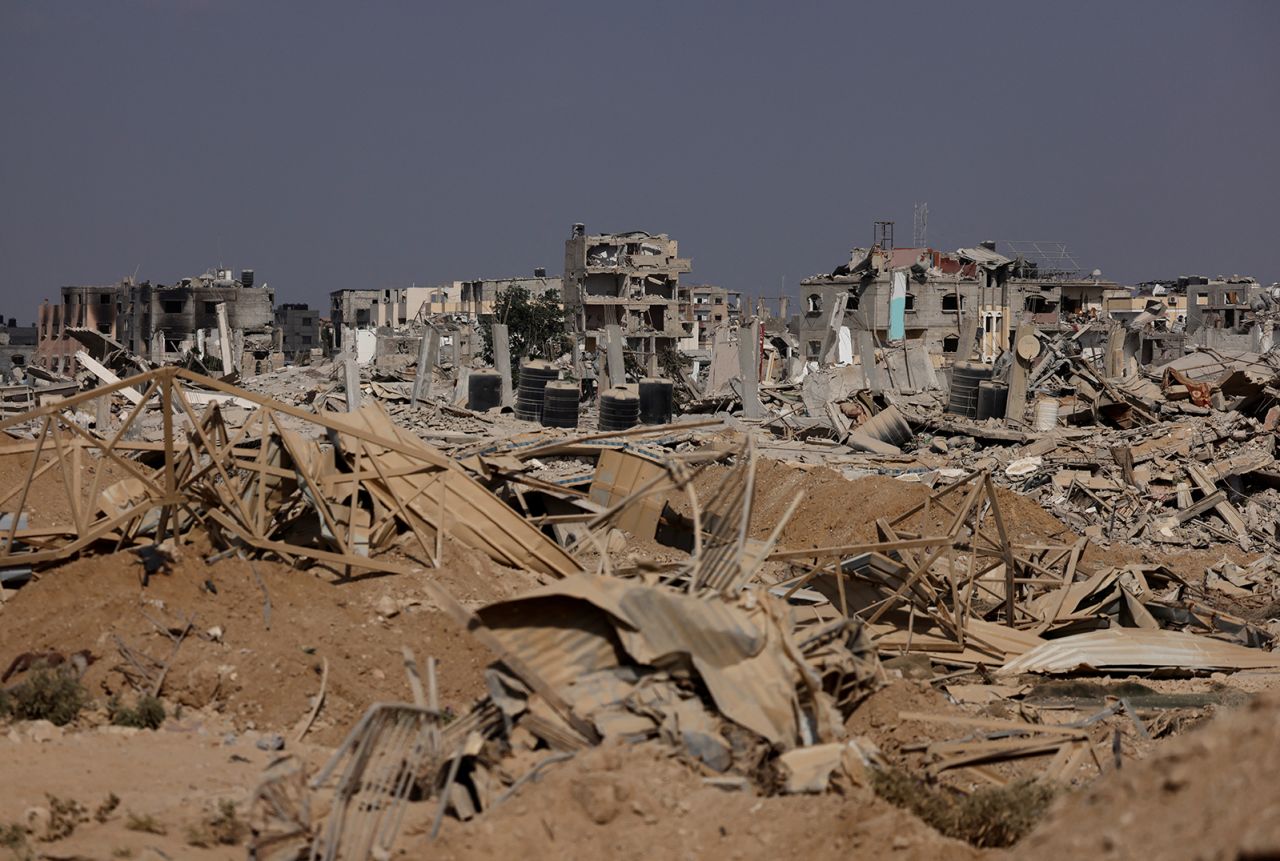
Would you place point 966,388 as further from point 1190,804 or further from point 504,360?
point 1190,804

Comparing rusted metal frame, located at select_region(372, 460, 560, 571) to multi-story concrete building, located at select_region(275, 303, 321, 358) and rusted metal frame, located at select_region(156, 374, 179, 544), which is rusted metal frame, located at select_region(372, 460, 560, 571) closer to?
rusted metal frame, located at select_region(156, 374, 179, 544)

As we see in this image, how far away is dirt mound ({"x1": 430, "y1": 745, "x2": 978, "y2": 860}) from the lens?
5410 millimetres

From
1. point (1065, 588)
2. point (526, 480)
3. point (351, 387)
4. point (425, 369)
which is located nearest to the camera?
point (526, 480)

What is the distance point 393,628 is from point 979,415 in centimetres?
1634

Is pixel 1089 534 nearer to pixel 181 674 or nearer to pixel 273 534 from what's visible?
pixel 273 534

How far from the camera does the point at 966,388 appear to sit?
23.9 meters

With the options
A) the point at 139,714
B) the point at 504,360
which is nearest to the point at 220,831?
the point at 139,714

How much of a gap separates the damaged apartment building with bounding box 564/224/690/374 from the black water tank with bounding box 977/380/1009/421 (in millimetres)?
31549

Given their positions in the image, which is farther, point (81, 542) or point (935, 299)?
point (935, 299)

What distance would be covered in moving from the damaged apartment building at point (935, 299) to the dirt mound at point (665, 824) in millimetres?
38465

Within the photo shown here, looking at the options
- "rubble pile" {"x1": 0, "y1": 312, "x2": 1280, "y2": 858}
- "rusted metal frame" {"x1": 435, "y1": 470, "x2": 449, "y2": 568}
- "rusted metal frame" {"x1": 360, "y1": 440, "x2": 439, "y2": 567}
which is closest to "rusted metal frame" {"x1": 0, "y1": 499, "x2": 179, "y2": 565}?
"rubble pile" {"x1": 0, "y1": 312, "x2": 1280, "y2": 858}

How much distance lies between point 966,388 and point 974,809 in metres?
18.5

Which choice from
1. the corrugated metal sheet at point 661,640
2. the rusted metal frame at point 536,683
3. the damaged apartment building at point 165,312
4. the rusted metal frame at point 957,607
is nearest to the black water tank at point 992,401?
the rusted metal frame at point 957,607

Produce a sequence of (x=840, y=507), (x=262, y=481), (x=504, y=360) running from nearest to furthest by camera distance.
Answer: (x=262, y=481) < (x=840, y=507) < (x=504, y=360)
